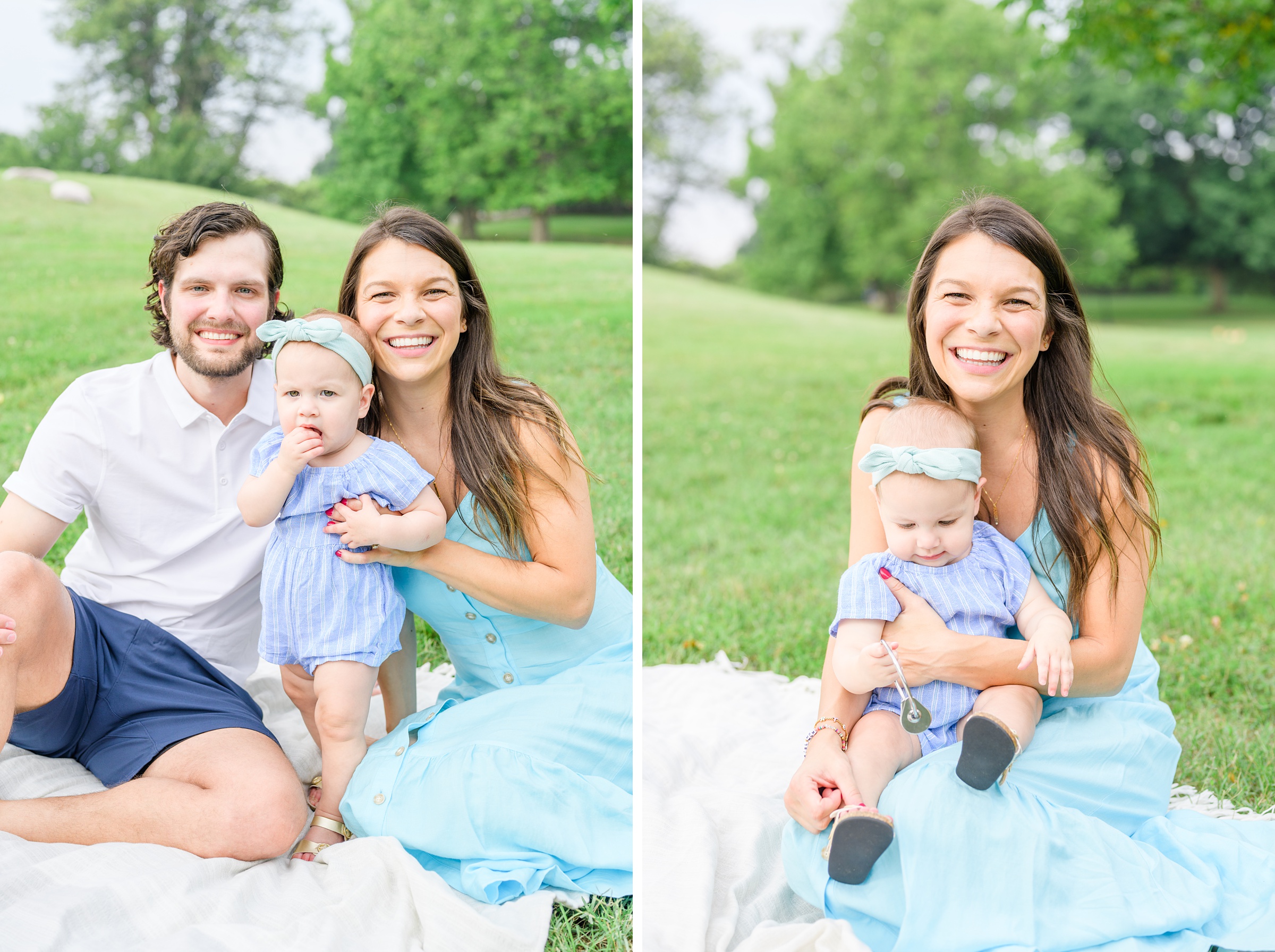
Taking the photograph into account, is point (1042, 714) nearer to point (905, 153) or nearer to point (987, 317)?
point (987, 317)

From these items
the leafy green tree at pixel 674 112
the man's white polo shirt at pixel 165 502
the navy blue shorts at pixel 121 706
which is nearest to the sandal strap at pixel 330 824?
the navy blue shorts at pixel 121 706

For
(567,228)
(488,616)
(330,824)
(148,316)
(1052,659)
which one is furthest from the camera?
(567,228)

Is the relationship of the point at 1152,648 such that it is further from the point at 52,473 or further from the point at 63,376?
the point at 63,376

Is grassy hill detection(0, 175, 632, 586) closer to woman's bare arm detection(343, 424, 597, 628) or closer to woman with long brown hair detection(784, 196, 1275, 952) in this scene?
woman's bare arm detection(343, 424, 597, 628)

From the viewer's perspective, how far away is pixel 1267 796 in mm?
3021

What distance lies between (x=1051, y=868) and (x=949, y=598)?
59 cm

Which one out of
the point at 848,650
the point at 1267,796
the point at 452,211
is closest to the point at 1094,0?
the point at 1267,796

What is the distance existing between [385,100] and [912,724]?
21.0m

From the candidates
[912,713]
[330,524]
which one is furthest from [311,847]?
[912,713]

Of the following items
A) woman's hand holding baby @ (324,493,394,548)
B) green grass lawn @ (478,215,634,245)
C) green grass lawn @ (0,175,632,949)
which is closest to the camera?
woman's hand holding baby @ (324,493,394,548)

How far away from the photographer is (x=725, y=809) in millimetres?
2912

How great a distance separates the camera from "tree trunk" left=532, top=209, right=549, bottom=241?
19.9 m

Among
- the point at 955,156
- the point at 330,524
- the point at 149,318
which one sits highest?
the point at 955,156

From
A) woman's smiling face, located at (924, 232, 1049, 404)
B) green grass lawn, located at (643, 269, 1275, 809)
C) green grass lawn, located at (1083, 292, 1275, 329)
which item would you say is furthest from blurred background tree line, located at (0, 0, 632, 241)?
woman's smiling face, located at (924, 232, 1049, 404)
